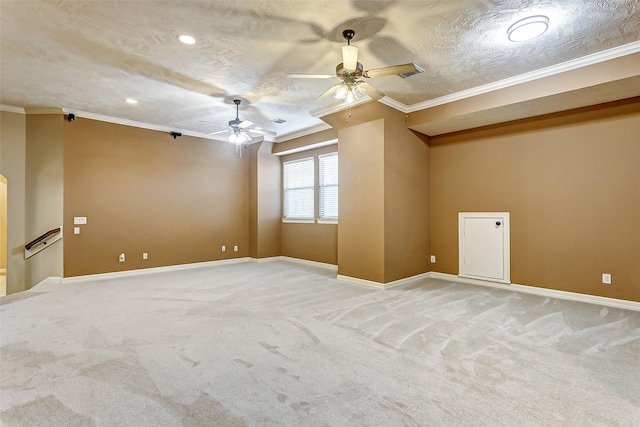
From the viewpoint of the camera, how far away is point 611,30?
9.62ft

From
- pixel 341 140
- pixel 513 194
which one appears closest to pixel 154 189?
→ pixel 341 140

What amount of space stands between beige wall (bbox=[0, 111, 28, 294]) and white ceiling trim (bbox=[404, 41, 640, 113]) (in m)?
6.24

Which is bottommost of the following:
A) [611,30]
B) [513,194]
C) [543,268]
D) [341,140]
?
[543,268]

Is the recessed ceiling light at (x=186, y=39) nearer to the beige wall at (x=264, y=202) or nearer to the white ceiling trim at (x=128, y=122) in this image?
the white ceiling trim at (x=128, y=122)

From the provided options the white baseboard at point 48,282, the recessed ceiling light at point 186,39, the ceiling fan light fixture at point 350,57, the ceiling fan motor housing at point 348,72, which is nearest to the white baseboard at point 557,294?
the ceiling fan motor housing at point 348,72

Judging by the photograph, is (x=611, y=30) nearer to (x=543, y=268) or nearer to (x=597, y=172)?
(x=597, y=172)

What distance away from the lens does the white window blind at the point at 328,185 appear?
6.79 m

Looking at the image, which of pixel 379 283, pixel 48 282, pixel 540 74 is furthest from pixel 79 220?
pixel 540 74

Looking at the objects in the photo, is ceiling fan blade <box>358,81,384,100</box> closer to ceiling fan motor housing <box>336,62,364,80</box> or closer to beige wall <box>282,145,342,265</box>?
ceiling fan motor housing <box>336,62,364,80</box>

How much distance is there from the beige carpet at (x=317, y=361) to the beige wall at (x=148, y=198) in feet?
5.04

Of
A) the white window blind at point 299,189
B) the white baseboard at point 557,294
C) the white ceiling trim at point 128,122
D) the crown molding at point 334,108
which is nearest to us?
the white baseboard at point 557,294

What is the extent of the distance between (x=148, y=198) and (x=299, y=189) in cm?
329

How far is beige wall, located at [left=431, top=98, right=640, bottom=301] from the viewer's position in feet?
12.8

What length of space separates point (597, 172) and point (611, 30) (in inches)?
74.0
